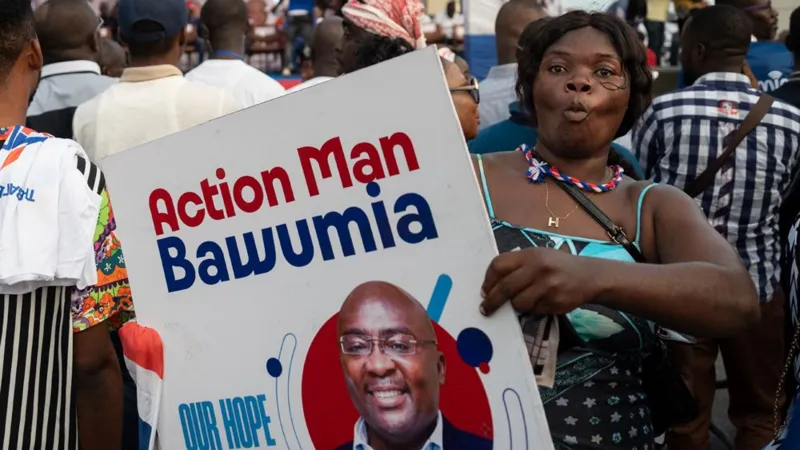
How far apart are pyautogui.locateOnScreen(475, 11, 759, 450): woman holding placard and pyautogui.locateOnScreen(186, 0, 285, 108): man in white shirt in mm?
2865

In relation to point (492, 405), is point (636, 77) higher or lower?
higher

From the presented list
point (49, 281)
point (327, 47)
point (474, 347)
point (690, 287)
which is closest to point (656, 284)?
point (690, 287)

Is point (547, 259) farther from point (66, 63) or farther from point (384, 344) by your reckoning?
point (66, 63)

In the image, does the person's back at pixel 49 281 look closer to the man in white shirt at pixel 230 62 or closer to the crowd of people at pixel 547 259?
the crowd of people at pixel 547 259

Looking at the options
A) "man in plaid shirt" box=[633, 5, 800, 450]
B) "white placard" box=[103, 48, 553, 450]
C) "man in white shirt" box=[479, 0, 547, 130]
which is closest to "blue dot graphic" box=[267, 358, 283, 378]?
"white placard" box=[103, 48, 553, 450]

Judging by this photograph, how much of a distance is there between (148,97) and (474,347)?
107 inches

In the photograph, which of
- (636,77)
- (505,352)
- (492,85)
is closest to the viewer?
(505,352)

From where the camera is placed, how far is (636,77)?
91.0 inches

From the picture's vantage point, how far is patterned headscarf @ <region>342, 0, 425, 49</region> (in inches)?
140

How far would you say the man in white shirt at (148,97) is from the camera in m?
4.22

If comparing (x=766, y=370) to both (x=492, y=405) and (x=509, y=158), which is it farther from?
(x=492, y=405)

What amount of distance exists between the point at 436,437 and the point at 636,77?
880 millimetres

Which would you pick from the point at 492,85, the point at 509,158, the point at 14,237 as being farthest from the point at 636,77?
the point at 492,85

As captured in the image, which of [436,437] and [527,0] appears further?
[527,0]
